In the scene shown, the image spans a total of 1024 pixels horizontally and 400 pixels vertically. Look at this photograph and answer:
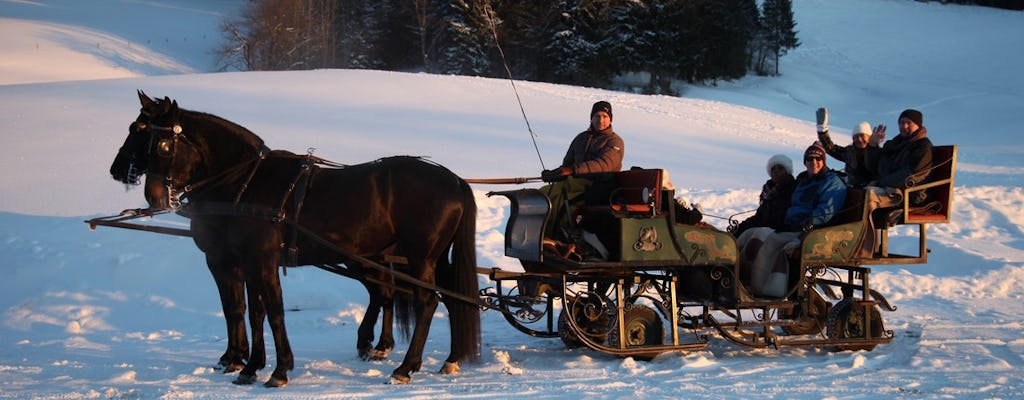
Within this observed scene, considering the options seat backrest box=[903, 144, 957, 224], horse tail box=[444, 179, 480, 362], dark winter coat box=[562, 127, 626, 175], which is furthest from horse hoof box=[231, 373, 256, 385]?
seat backrest box=[903, 144, 957, 224]

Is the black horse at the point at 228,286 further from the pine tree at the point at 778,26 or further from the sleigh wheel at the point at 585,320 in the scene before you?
the pine tree at the point at 778,26

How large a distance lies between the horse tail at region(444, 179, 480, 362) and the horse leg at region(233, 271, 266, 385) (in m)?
1.30

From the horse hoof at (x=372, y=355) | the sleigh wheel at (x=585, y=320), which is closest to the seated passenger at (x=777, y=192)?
the sleigh wheel at (x=585, y=320)

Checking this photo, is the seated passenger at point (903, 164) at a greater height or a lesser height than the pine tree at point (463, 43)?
lesser

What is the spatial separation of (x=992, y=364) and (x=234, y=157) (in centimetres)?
533

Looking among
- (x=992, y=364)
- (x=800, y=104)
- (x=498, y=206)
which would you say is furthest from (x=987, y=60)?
(x=992, y=364)

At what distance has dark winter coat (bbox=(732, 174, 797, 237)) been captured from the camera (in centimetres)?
748

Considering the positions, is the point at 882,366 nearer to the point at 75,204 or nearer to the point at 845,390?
the point at 845,390

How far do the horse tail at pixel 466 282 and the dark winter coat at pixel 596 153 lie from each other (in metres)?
0.87

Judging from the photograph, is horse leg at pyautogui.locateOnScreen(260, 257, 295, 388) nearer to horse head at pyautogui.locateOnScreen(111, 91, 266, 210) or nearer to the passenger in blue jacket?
horse head at pyautogui.locateOnScreen(111, 91, 266, 210)

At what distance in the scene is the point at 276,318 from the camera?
628cm

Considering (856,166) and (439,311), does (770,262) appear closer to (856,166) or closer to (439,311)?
(856,166)

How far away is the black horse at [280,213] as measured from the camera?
6156mm

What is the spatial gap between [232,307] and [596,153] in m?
2.85
